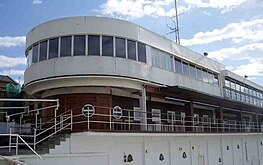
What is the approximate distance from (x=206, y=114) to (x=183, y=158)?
9044 millimetres

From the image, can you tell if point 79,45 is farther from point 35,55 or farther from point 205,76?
point 205,76

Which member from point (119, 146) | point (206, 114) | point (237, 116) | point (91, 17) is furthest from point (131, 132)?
point (237, 116)

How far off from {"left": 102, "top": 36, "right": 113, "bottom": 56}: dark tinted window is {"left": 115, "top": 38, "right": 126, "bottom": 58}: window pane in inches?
13.9

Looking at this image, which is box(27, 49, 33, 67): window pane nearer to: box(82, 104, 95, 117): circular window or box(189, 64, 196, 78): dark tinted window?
box(82, 104, 95, 117): circular window

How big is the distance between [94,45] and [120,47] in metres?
1.42

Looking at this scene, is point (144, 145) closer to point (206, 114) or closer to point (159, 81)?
point (159, 81)

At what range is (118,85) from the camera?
16.0m

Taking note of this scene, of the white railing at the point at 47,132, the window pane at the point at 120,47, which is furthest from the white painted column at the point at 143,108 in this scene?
the white railing at the point at 47,132

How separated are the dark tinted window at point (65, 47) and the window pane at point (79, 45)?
31 centimetres

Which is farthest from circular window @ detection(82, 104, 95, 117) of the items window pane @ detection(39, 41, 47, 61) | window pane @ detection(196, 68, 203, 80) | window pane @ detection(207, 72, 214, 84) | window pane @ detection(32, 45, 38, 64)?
window pane @ detection(207, 72, 214, 84)

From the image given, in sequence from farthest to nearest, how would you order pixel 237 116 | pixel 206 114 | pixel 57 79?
pixel 237 116 → pixel 206 114 → pixel 57 79

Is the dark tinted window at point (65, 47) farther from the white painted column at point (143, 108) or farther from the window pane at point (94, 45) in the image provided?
the white painted column at point (143, 108)

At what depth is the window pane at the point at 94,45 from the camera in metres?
15.5

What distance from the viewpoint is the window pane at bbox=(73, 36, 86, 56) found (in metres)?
15.4
